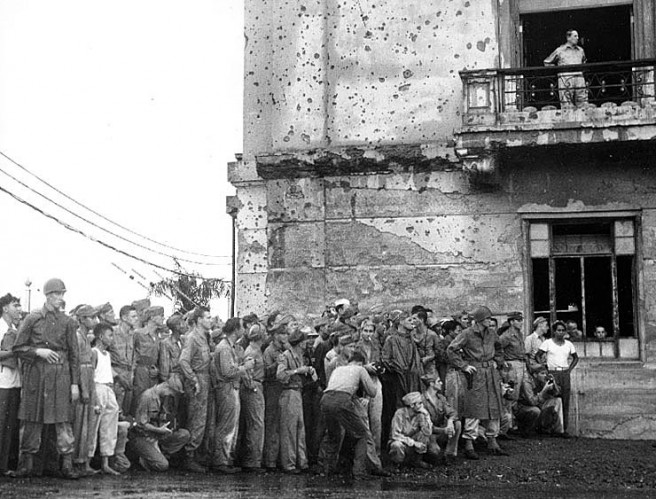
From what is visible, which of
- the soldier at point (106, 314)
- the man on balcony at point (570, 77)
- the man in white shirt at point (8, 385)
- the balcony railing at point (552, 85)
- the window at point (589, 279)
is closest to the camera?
the man in white shirt at point (8, 385)

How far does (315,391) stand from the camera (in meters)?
13.2

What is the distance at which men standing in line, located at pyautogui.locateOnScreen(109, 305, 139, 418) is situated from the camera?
12.0 meters

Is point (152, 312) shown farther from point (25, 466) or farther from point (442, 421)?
point (442, 421)

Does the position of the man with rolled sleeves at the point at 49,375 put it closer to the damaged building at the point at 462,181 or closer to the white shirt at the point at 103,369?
the white shirt at the point at 103,369

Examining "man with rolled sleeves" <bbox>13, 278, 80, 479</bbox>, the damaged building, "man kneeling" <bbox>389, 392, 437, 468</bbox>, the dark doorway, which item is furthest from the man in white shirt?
the dark doorway

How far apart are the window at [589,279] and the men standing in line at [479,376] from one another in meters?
2.44

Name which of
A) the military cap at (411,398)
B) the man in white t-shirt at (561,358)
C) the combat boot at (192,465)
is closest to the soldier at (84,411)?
the combat boot at (192,465)

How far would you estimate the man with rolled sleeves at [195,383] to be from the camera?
12047 mm

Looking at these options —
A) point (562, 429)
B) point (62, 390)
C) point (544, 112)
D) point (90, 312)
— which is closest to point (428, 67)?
point (544, 112)

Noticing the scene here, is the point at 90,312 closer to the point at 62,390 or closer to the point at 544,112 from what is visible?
the point at 62,390

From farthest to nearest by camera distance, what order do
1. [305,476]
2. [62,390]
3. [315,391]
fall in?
[315,391] → [305,476] → [62,390]

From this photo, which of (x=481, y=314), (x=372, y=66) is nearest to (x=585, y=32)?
(x=372, y=66)

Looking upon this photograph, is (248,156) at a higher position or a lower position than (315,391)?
higher

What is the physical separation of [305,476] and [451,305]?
478cm
